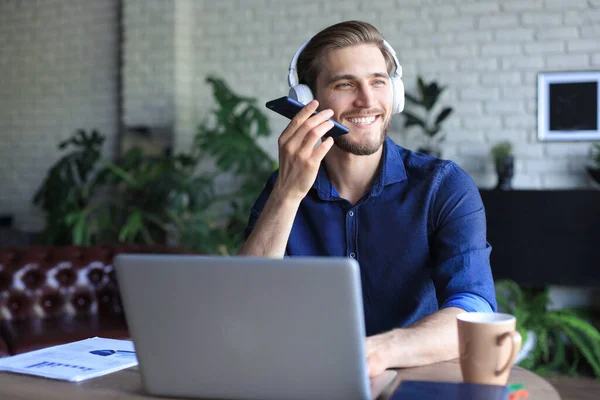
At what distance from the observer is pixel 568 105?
4141 millimetres

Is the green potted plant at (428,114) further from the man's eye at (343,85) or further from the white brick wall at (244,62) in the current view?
the man's eye at (343,85)

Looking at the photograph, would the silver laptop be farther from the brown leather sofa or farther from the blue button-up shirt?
the brown leather sofa

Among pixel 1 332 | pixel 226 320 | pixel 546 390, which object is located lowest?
pixel 1 332

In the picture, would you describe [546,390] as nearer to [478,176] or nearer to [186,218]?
[478,176]

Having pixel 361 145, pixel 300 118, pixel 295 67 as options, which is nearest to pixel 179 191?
pixel 295 67

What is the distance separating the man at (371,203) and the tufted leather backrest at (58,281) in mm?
1719

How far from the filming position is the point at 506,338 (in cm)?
91

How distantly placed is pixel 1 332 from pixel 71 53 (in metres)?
3.23

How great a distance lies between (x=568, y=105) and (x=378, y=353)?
351 centimetres

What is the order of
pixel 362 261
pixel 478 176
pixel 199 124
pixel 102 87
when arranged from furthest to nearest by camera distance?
→ pixel 102 87
pixel 199 124
pixel 478 176
pixel 362 261

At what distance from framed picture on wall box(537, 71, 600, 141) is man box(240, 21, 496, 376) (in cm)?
266

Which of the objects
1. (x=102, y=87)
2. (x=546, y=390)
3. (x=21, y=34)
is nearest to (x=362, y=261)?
(x=546, y=390)

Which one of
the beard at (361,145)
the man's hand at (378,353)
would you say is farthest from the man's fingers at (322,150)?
the man's hand at (378,353)

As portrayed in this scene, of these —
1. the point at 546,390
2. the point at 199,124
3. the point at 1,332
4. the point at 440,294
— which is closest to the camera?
the point at 546,390
